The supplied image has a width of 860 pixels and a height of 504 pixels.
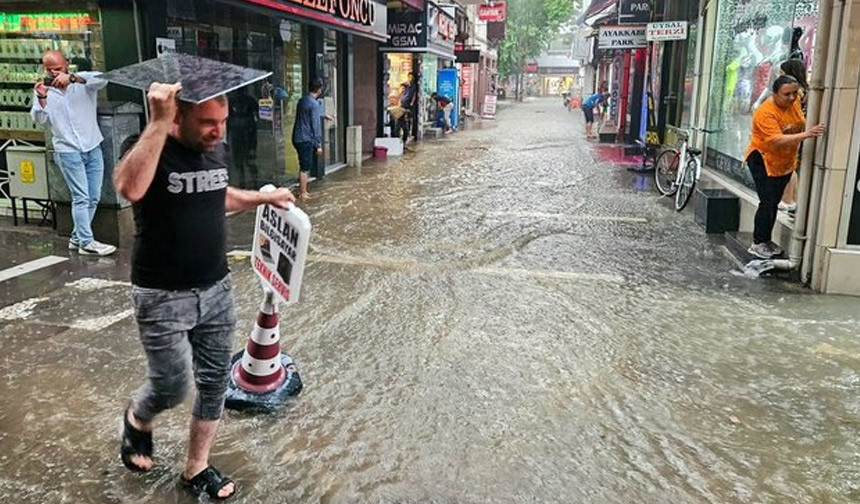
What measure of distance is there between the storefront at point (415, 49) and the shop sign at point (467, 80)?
9.30 meters

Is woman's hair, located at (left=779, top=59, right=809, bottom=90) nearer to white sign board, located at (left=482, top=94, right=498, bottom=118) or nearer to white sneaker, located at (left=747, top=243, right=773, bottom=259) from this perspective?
white sneaker, located at (left=747, top=243, right=773, bottom=259)

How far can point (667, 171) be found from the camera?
11547mm

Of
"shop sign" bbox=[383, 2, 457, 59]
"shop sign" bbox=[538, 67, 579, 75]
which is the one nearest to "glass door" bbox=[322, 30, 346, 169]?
"shop sign" bbox=[383, 2, 457, 59]

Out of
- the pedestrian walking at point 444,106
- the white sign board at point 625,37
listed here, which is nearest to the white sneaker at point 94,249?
the white sign board at point 625,37

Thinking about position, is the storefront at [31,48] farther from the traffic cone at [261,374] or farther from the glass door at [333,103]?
the glass door at [333,103]

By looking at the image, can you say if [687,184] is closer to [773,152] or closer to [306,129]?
[773,152]

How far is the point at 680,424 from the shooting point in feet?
13.3

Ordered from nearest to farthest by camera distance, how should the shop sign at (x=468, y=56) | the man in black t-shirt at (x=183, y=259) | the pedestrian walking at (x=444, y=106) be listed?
the man in black t-shirt at (x=183, y=259) → the pedestrian walking at (x=444, y=106) → the shop sign at (x=468, y=56)

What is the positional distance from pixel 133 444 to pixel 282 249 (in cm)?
110

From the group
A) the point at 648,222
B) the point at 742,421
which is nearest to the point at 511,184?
the point at 648,222

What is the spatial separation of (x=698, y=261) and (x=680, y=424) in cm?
386

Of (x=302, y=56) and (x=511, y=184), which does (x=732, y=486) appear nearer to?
(x=511, y=184)

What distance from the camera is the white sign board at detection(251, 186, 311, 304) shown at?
3.30 meters

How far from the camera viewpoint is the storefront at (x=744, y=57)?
830cm
